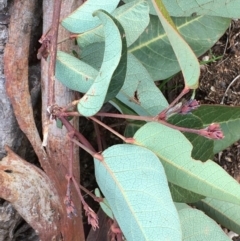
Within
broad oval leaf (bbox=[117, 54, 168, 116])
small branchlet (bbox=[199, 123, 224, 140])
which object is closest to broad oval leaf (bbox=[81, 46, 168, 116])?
broad oval leaf (bbox=[117, 54, 168, 116])

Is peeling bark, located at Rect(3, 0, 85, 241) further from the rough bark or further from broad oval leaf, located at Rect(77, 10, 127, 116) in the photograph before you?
broad oval leaf, located at Rect(77, 10, 127, 116)

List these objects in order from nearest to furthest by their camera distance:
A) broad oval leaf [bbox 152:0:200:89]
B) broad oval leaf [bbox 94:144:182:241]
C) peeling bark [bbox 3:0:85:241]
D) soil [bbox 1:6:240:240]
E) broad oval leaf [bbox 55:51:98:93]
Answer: broad oval leaf [bbox 152:0:200:89], broad oval leaf [bbox 94:144:182:241], broad oval leaf [bbox 55:51:98:93], peeling bark [bbox 3:0:85:241], soil [bbox 1:6:240:240]

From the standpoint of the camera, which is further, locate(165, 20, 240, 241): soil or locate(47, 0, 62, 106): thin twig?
locate(165, 20, 240, 241): soil

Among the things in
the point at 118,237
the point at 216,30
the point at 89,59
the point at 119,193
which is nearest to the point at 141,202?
the point at 119,193

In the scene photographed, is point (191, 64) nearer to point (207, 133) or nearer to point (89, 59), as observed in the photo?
point (207, 133)

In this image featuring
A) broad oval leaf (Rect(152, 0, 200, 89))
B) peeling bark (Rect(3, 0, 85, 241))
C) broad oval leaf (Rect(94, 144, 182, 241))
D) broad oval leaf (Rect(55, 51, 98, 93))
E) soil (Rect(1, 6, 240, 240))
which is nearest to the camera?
broad oval leaf (Rect(152, 0, 200, 89))

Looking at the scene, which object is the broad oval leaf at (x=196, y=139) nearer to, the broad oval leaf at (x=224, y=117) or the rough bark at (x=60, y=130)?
the broad oval leaf at (x=224, y=117)

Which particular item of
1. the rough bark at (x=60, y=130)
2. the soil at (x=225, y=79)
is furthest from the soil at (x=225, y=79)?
the rough bark at (x=60, y=130)

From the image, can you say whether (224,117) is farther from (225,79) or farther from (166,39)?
(225,79)
